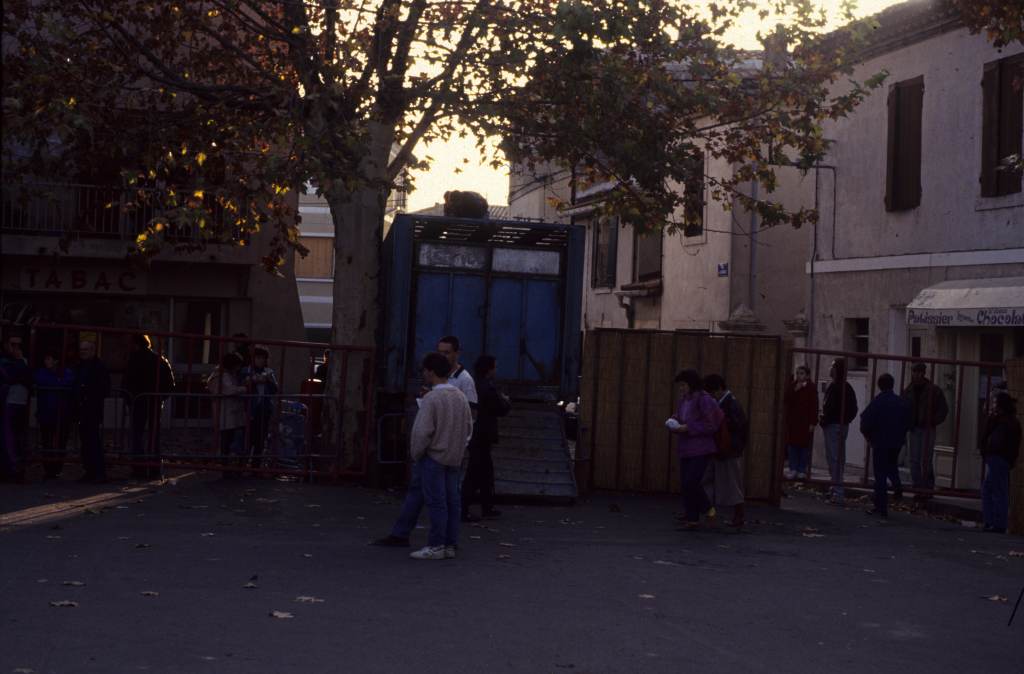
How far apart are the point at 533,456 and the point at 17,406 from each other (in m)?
5.95

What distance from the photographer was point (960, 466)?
22781 mm

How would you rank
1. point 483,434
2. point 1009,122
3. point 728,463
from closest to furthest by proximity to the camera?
point 483,434 → point 728,463 → point 1009,122

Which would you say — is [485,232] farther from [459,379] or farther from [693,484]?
[693,484]

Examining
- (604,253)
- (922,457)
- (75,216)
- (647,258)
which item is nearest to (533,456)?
(922,457)

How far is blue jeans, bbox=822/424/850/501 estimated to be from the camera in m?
19.2

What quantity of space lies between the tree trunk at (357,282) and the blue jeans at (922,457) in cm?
709

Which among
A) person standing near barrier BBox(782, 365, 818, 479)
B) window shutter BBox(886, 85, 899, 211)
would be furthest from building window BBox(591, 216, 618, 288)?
person standing near barrier BBox(782, 365, 818, 479)

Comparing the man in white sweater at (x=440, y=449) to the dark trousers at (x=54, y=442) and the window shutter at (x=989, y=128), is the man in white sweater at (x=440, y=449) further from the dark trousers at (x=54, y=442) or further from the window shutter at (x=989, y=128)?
the window shutter at (x=989, y=128)

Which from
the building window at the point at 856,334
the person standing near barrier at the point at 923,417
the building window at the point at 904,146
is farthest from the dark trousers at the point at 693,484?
the building window at the point at 856,334

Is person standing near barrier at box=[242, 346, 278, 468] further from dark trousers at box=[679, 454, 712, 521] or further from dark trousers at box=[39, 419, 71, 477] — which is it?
dark trousers at box=[679, 454, 712, 521]

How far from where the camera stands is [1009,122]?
73.9 feet

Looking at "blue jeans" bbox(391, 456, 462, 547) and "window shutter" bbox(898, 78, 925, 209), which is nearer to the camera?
"blue jeans" bbox(391, 456, 462, 547)

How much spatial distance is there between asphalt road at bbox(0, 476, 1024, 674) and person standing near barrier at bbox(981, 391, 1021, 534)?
0.82 m

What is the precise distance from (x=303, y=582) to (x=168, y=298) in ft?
76.6
